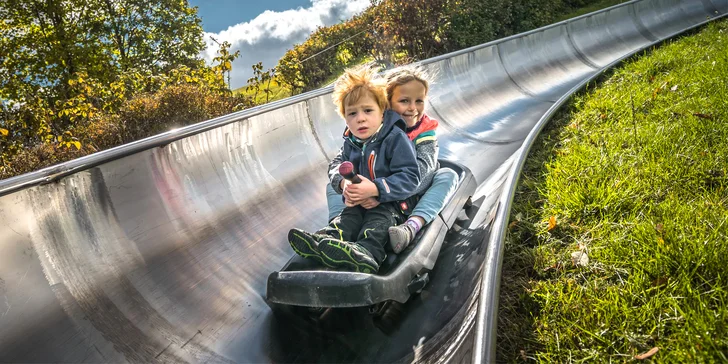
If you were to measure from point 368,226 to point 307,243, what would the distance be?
0.39 metres

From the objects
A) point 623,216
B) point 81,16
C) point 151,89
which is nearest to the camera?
point 623,216

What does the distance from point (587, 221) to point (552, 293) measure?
0.68 metres

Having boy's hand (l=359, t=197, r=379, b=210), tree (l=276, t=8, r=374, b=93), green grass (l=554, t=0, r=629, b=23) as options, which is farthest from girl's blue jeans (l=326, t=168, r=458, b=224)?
green grass (l=554, t=0, r=629, b=23)

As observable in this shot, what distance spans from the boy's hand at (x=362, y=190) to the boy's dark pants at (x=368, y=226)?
0.41 ft

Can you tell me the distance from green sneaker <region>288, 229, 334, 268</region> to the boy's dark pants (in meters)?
0.20

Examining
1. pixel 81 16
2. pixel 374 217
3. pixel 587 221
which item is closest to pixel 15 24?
pixel 81 16

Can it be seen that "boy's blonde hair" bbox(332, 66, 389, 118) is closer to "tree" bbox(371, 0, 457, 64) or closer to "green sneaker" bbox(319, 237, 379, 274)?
"green sneaker" bbox(319, 237, 379, 274)

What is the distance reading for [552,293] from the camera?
2.01 meters

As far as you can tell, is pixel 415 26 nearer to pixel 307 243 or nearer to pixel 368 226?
pixel 368 226

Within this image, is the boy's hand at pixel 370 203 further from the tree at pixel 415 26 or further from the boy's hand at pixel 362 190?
the tree at pixel 415 26

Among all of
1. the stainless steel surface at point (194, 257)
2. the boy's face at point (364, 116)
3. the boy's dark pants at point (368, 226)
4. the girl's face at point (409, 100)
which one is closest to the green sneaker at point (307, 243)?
the boy's dark pants at point (368, 226)

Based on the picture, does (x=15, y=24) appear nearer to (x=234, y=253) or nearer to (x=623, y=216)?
(x=234, y=253)

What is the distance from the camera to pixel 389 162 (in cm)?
274

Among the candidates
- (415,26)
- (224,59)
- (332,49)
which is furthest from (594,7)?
(224,59)
